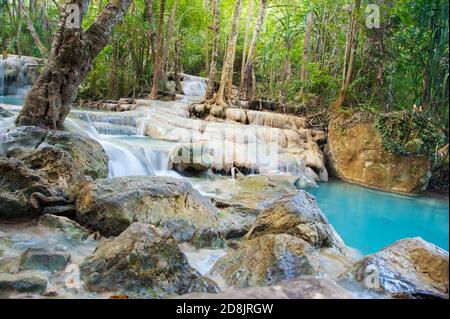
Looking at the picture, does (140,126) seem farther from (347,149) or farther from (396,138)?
(396,138)

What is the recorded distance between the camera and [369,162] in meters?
9.34

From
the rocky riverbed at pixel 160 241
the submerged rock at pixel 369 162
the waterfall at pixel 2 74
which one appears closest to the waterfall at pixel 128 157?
the rocky riverbed at pixel 160 241

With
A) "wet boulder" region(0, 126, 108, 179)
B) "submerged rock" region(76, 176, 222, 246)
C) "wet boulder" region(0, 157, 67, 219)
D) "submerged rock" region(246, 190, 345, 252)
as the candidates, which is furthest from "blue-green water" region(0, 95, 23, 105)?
"submerged rock" region(246, 190, 345, 252)

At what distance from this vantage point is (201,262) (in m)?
3.30

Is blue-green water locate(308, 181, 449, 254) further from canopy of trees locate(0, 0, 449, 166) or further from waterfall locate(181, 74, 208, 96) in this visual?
waterfall locate(181, 74, 208, 96)

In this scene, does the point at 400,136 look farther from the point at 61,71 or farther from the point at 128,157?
the point at 61,71

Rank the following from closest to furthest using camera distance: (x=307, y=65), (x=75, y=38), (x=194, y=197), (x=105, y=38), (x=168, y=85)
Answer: (x=194, y=197) → (x=75, y=38) → (x=105, y=38) → (x=307, y=65) → (x=168, y=85)

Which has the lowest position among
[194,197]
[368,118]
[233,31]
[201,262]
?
[201,262]

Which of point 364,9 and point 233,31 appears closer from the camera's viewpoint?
point 364,9

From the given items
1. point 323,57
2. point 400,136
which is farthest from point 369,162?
point 323,57

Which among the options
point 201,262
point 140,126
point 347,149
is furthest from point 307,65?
point 201,262

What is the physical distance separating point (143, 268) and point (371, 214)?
5851 millimetres

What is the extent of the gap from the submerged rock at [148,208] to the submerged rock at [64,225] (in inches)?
4.3

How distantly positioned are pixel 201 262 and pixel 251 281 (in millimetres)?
723
